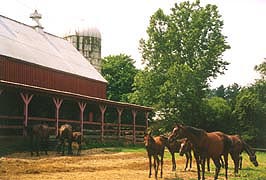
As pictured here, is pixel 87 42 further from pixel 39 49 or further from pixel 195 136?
pixel 195 136

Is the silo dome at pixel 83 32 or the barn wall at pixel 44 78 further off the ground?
the silo dome at pixel 83 32

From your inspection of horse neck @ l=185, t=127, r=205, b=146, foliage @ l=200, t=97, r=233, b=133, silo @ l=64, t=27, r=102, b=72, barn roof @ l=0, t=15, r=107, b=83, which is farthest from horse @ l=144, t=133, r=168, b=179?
silo @ l=64, t=27, r=102, b=72

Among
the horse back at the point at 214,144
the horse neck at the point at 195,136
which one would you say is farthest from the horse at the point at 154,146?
the horse back at the point at 214,144

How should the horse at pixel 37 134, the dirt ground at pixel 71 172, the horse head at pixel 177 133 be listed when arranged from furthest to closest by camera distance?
the horse at pixel 37 134 → the dirt ground at pixel 71 172 → the horse head at pixel 177 133

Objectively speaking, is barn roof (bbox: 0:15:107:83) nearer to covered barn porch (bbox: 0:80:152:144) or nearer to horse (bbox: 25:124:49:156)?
covered barn porch (bbox: 0:80:152:144)

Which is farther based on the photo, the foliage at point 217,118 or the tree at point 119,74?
the tree at point 119,74

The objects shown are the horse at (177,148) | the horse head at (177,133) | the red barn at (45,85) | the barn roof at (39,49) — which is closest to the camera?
the horse head at (177,133)

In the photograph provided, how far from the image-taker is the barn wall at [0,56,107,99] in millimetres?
31544

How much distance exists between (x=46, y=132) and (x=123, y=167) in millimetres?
7220

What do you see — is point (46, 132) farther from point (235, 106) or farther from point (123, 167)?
point (235, 106)

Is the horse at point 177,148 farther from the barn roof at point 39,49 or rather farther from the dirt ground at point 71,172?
the barn roof at point 39,49

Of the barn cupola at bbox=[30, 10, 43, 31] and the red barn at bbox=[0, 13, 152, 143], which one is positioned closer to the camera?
the red barn at bbox=[0, 13, 152, 143]

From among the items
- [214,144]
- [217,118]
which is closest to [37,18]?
[217,118]

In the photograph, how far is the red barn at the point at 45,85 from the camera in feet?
95.2
